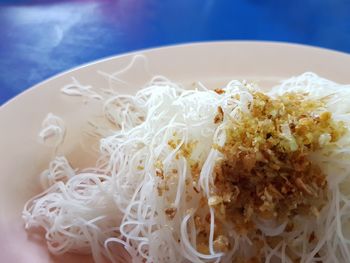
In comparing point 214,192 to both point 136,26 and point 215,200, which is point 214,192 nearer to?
point 215,200

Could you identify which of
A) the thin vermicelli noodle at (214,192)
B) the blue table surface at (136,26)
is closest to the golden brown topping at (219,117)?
the thin vermicelli noodle at (214,192)

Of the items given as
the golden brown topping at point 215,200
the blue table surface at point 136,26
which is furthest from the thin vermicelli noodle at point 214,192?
the blue table surface at point 136,26

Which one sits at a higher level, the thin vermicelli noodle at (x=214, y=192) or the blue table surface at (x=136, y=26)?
the blue table surface at (x=136, y=26)

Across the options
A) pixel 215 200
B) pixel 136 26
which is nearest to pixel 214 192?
pixel 215 200

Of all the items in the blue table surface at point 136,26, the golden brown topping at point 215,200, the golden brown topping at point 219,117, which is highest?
the blue table surface at point 136,26

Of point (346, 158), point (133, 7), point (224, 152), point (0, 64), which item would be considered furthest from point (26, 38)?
point (346, 158)

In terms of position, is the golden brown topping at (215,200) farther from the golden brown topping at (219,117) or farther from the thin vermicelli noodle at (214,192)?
the golden brown topping at (219,117)

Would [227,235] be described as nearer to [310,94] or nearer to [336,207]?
[336,207]

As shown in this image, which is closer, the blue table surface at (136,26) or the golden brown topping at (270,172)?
the golden brown topping at (270,172)
